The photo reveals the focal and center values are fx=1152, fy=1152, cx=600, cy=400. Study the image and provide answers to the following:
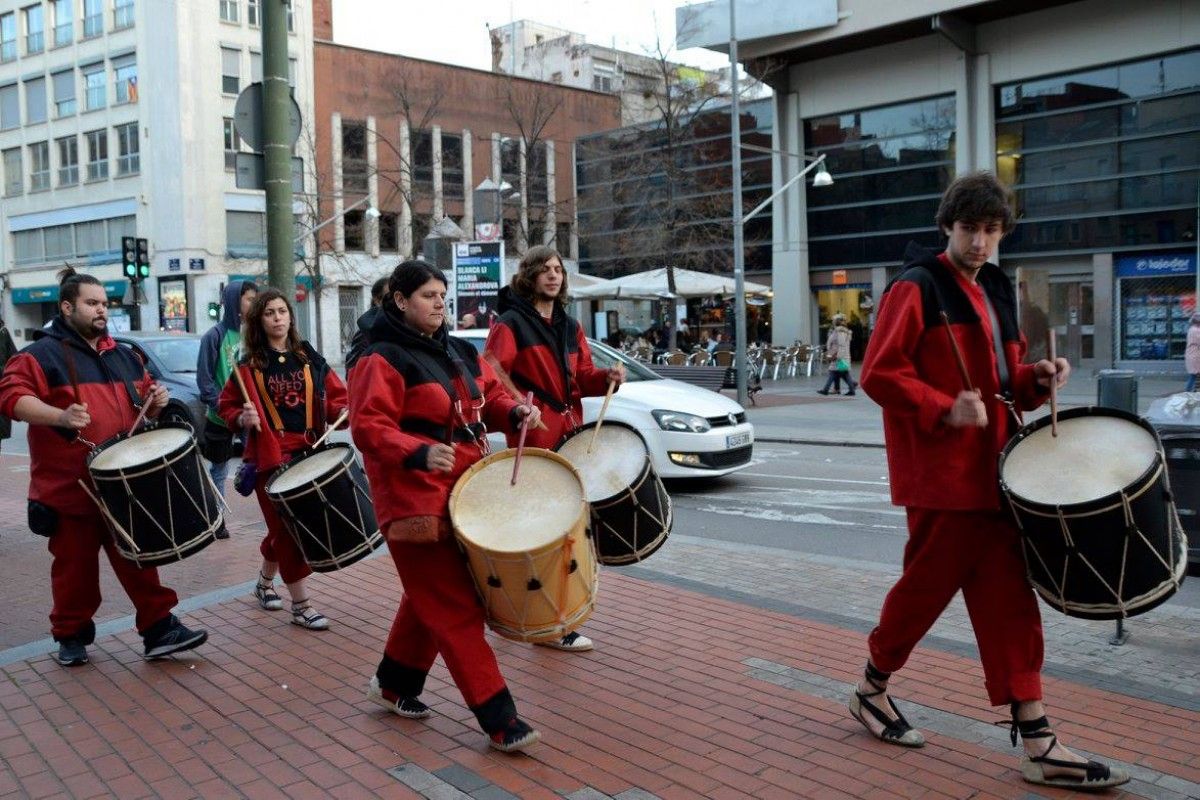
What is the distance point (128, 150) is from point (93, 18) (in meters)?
6.73

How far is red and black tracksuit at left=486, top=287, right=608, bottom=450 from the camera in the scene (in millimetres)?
5691

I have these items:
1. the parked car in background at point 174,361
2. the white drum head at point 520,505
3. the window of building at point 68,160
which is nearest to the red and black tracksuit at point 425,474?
the white drum head at point 520,505

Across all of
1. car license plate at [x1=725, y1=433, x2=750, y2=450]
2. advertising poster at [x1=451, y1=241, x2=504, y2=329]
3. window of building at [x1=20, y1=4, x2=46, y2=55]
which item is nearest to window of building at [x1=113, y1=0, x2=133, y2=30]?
window of building at [x1=20, y1=4, x2=46, y2=55]

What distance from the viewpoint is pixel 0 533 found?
9.53 m

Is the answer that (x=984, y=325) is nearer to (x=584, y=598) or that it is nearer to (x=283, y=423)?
(x=584, y=598)

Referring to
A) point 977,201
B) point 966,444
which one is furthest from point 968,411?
point 977,201

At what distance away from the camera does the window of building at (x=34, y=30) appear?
54188 millimetres

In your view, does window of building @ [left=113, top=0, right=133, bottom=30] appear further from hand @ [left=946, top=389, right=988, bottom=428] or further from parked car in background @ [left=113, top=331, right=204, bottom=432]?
hand @ [left=946, top=389, right=988, bottom=428]

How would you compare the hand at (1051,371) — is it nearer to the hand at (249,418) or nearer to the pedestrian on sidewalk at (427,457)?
the pedestrian on sidewalk at (427,457)

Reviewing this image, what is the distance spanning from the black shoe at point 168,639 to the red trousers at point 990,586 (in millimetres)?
3407

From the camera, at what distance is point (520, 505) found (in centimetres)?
414

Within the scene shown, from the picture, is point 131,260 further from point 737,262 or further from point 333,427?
point 333,427

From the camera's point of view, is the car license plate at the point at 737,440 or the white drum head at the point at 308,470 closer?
the white drum head at the point at 308,470

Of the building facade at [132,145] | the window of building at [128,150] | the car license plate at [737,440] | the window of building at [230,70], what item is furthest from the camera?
the window of building at [128,150]
